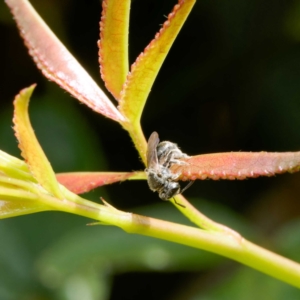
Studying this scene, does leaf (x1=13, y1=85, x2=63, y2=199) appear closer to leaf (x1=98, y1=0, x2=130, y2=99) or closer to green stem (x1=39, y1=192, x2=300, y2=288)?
green stem (x1=39, y1=192, x2=300, y2=288)

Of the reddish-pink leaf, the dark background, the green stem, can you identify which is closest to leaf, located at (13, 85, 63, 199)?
the green stem

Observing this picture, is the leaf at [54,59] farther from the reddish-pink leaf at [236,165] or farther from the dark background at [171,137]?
the dark background at [171,137]

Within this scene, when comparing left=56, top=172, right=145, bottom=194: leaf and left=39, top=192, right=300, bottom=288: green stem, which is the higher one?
left=56, top=172, right=145, bottom=194: leaf

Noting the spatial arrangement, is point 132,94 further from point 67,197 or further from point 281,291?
point 281,291

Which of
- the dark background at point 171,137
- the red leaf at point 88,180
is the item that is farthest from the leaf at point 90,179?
the dark background at point 171,137

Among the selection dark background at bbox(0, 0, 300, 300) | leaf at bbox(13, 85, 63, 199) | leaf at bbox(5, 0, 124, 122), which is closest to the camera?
leaf at bbox(13, 85, 63, 199)

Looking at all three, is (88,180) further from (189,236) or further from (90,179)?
(189,236)

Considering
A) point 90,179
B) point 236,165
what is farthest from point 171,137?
point 236,165
